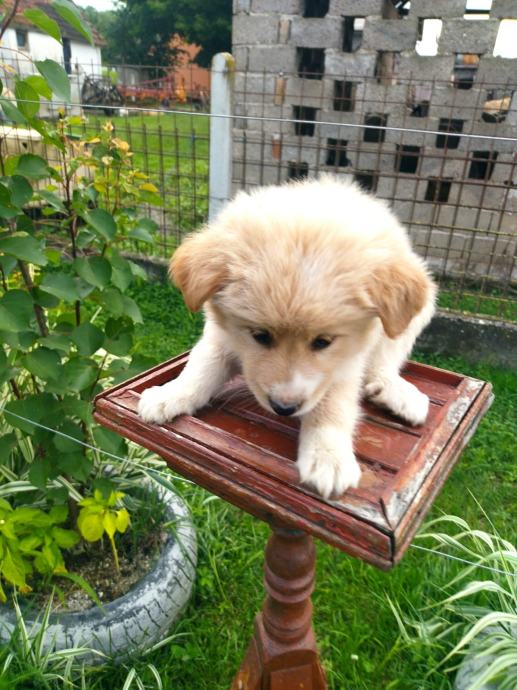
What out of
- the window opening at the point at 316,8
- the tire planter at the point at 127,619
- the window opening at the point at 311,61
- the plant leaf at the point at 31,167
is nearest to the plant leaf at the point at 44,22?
the plant leaf at the point at 31,167

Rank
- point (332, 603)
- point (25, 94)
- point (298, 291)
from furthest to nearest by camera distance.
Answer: point (332, 603)
point (25, 94)
point (298, 291)

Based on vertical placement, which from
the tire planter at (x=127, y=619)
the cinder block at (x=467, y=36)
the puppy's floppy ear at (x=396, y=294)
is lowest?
the tire planter at (x=127, y=619)

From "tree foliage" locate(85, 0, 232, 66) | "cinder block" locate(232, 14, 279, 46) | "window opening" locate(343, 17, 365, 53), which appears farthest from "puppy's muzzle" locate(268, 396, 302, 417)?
"tree foliage" locate(85, 0, 232, 66)

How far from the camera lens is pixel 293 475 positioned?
1.38m

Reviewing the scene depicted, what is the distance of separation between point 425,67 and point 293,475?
214 inches

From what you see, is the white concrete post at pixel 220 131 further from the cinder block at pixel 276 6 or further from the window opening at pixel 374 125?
the window opening at pixel 374 125

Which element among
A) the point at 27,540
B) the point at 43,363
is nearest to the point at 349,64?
the point at 43,363

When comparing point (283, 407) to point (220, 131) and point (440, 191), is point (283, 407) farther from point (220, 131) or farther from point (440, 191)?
point (440, 191)

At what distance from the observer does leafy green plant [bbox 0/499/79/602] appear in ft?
6.84

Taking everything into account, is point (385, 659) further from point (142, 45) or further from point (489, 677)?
point (142, 45)

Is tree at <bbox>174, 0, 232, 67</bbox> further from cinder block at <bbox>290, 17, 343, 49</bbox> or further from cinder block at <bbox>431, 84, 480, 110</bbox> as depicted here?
cinder block at <bbox>431, 84, 480, 110</bbox>

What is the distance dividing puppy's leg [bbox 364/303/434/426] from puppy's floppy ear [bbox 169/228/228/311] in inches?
24.6

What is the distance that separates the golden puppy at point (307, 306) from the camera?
1.49m

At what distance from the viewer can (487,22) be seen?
518cm
